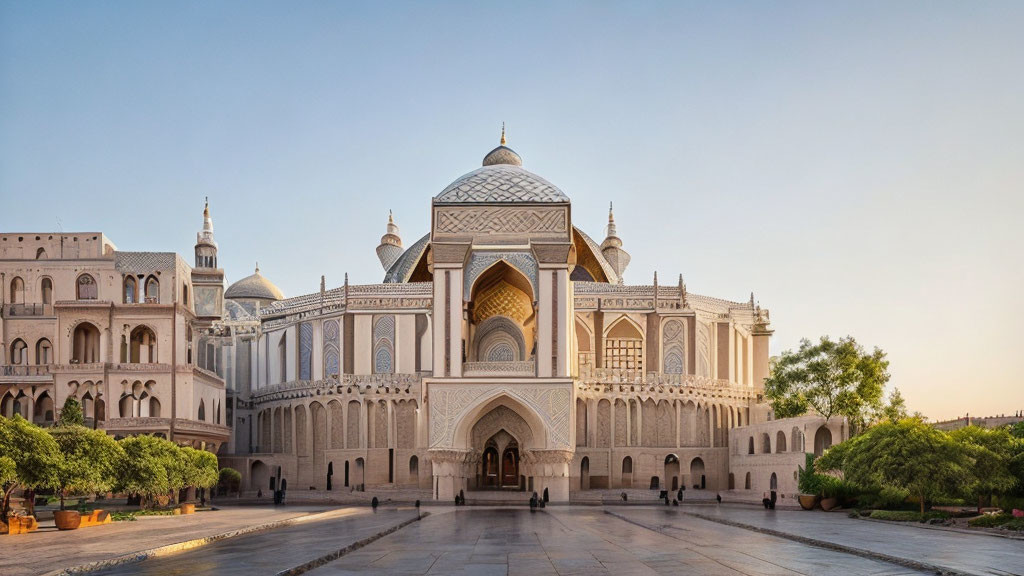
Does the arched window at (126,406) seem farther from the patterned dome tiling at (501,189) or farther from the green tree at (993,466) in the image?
the green tree at (993,466)

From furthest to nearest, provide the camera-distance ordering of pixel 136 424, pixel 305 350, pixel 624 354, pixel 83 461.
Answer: pixel 305 350
pixel 624 354
pixel 136 424
pixel 83 461

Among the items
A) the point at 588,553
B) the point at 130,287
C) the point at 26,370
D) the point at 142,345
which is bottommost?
the point at 588,553

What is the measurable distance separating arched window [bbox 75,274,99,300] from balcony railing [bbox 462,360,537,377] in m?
17.2

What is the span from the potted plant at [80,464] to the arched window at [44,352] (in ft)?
56.9

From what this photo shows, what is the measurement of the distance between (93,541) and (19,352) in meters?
27.4

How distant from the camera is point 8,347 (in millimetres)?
44000

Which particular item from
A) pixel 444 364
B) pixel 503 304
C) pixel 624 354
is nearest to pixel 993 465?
pixel 444 364

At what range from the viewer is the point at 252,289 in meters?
64.8

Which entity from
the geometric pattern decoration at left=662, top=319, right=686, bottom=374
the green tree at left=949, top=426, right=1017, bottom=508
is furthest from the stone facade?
the green tree at left=949, top=426, right=1017, bottom=508

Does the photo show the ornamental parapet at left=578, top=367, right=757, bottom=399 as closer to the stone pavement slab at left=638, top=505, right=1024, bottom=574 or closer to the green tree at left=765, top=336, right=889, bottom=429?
the green tree at left=765, top=336, right=889, bottom=429

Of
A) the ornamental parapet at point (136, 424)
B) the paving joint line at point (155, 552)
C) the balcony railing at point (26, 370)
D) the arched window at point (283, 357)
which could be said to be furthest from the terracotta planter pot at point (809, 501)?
the balcony railing at point (26, 370)

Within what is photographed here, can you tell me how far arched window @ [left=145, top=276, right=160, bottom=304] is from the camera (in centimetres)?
4500

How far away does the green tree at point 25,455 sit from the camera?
2431 centimetres

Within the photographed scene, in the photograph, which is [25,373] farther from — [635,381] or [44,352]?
[635,381]
